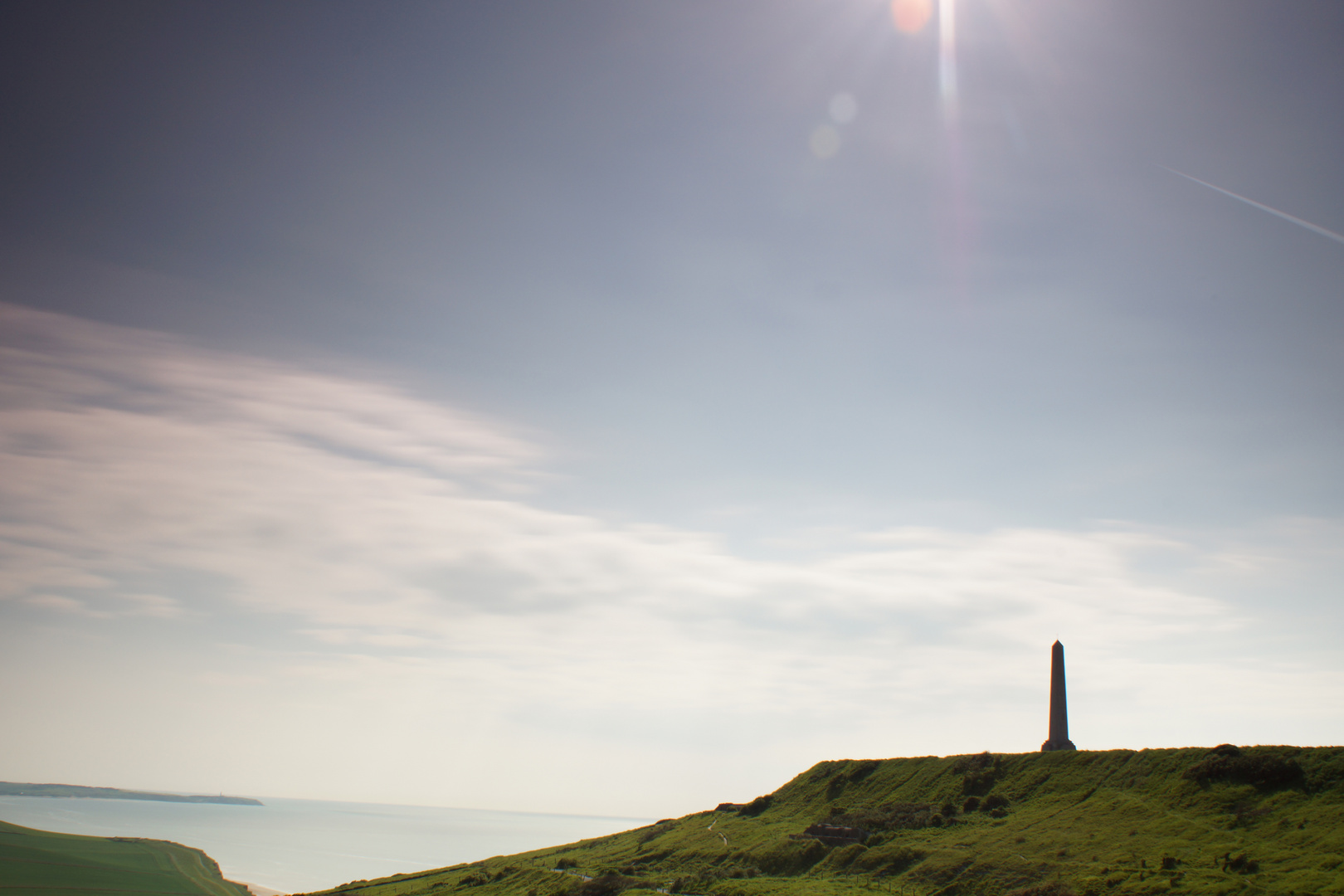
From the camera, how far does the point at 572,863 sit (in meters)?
86.1

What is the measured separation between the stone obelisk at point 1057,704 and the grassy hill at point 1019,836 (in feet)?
13.1

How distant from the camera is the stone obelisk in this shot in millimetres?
75625

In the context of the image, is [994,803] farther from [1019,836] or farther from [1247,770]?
[1247,770]

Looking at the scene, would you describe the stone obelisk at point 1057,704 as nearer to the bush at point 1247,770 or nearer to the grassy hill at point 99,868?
the bush at point 1247,770

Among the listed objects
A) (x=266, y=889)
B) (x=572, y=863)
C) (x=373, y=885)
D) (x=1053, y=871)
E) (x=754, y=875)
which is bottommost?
(x=266, y=889)

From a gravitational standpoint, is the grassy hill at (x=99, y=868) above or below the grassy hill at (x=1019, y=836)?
below

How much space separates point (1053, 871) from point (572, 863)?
56110 millimetres

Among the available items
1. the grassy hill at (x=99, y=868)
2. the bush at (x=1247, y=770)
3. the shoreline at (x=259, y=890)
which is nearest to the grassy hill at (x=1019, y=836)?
the bush at (x=1247, y=770)

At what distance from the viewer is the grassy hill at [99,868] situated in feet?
410

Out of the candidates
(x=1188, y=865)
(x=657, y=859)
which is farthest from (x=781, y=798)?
(x=1188, y=865)

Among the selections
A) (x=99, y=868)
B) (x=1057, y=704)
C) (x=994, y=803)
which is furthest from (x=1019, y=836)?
(x=99, y=868)

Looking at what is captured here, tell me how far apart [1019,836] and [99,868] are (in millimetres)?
167054

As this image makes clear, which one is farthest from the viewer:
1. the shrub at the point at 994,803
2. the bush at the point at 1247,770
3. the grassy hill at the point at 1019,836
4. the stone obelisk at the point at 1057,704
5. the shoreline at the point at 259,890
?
the shoreline at the point at 259,890

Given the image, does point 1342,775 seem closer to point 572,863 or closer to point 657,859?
point 657,859
